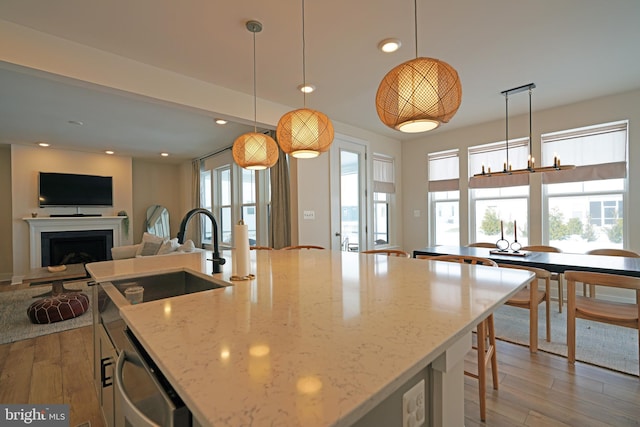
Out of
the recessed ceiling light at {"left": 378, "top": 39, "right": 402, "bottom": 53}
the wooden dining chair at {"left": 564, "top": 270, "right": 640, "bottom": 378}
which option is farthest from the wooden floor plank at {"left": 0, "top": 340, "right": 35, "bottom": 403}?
the wooden dining chair at {"left": 564, "top": 270, "right": 640, "bottom": 378}

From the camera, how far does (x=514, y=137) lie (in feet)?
14.9

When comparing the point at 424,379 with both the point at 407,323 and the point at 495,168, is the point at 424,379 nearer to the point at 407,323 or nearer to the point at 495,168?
the point at 407,323

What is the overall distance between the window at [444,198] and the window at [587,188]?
1.27 metres

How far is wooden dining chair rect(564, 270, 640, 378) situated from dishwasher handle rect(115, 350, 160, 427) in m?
2.92

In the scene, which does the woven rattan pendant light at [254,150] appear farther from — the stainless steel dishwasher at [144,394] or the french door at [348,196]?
the french door at [348,196]

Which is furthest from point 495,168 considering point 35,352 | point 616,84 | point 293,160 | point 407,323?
point 35,352

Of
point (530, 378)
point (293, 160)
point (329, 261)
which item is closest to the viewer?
point (329, 261)

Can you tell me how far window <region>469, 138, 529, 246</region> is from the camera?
4.54 meters

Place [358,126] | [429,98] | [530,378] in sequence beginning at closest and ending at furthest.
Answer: [429,98] < [530,378] < [358,126]

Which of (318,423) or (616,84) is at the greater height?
(616,84)

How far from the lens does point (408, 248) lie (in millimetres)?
5938

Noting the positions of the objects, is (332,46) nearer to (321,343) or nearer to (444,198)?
(321,343)

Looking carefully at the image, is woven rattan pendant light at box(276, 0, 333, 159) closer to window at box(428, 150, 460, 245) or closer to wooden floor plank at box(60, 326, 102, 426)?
wooden floor plank at box(60, 326, 102, 426)

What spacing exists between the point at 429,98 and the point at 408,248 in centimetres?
488
